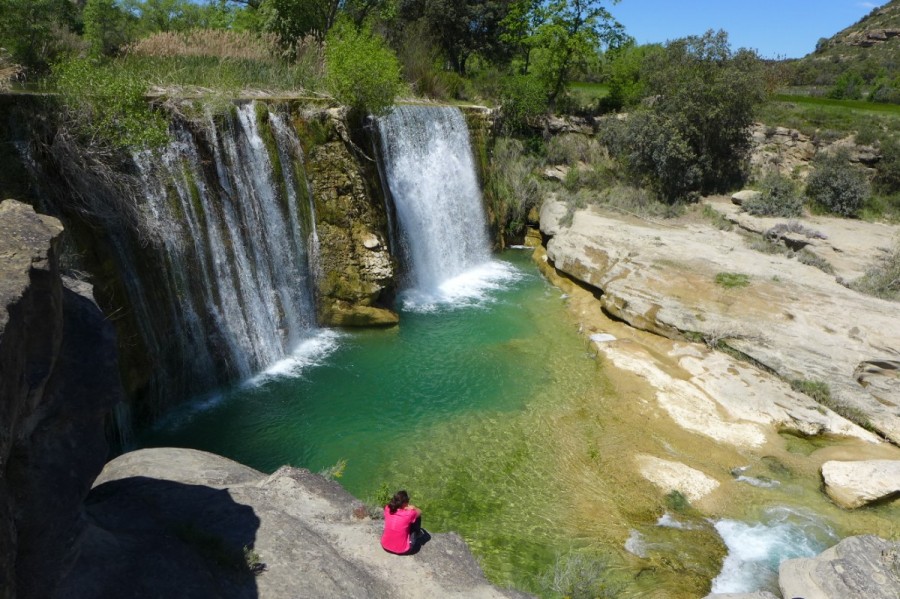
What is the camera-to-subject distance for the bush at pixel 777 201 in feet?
64.8

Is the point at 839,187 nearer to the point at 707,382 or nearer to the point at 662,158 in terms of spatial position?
the point at 662,158

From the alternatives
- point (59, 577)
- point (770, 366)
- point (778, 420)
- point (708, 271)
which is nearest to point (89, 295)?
point (59, 577)

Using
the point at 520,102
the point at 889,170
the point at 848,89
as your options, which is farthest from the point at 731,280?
the point at 848,89

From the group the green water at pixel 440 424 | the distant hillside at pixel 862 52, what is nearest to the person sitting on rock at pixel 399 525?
the green water at pixel 440 424

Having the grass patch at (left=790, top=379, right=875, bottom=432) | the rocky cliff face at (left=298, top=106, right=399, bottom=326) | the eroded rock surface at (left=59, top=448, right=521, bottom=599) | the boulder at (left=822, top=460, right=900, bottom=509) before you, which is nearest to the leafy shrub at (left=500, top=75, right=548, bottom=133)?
the rocky cliff face at (left=298, top=106, right=399, bottom=326)

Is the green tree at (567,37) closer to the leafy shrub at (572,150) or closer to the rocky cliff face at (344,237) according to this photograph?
the leafy shrub at (572,150)

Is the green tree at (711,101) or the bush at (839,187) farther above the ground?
the green tree at (711,101)

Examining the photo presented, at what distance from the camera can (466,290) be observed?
17.1 meters

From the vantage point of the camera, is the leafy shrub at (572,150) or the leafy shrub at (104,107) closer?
the leafy shrub at (104,107)

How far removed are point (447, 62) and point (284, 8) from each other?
11.9m

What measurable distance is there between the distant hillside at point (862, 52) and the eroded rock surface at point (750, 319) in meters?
36.8

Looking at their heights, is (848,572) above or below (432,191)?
below

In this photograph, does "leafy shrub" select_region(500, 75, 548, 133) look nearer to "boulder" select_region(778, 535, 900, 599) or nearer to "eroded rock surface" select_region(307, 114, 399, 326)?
"eroded rock surface" select_region(307, 114, 399, 326)

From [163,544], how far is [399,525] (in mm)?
2191
